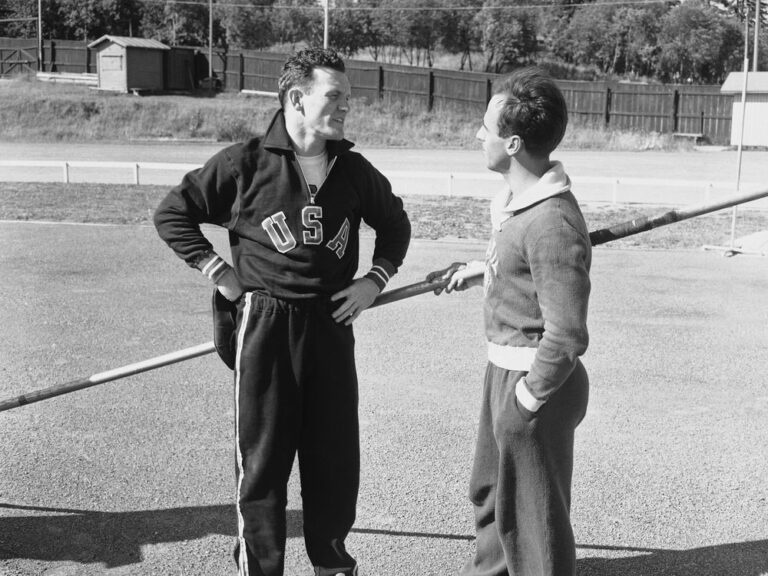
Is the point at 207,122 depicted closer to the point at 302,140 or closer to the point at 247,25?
the point at 247,25

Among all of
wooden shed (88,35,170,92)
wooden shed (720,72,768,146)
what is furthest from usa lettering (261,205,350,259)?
wooden shed (88,35,170,92)

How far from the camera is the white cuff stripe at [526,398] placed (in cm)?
271

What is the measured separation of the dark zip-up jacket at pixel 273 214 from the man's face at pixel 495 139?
619 mm

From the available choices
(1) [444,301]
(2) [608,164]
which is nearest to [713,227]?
(1) [444,301]

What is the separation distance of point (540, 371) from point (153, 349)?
4612 millimetres

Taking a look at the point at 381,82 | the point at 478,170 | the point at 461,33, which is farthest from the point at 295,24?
the point at 478,170

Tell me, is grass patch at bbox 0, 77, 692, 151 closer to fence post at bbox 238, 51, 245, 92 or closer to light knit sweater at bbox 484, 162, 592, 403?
fence post at bbox 238, 51, 245, 92

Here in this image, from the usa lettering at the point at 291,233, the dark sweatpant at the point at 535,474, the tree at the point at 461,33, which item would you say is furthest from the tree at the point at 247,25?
the dark sweatpant at the point at 535,474

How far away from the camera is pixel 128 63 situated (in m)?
45.2

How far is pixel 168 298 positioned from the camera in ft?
27.5

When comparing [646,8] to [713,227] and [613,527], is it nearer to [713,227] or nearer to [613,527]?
[713,227]

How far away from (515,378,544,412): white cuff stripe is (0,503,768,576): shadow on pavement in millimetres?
1094

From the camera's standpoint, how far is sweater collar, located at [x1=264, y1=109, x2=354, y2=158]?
10.4 feet

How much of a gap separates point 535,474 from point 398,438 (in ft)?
7.22
